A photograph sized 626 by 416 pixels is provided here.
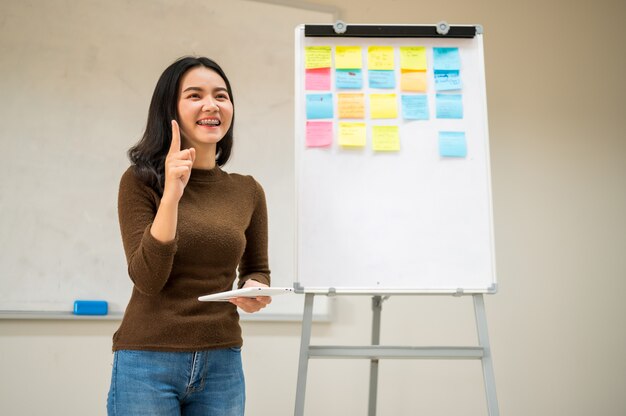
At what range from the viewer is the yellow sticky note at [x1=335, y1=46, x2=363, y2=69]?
5.83 ft

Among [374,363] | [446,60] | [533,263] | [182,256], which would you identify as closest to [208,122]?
[182,256]

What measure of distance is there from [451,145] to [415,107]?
15 cm

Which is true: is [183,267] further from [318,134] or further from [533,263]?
[533,263]

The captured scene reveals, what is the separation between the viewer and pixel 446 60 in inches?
70.7

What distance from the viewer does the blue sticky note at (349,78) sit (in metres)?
1.77

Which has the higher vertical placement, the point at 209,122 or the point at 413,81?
the point at 413,81

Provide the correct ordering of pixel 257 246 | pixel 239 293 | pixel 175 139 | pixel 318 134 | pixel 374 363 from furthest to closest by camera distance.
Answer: pixel 374 363, pixel 318 134, pixel 257 246, pixel 175 139, pixel 239 293

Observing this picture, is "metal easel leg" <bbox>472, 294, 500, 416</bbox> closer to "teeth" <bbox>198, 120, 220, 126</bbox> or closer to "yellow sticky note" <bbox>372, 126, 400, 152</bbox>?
"yellow sticky note" <bbox>372, 126, 400, 152</bbox>

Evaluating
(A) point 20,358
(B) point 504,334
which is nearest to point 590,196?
(B) point 504,334

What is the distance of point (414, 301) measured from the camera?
2.82m

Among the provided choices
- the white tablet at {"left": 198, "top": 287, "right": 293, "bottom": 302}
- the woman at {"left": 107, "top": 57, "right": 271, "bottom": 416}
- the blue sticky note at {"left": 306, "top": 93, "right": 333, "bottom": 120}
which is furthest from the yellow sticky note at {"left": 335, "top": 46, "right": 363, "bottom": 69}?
the white tablet at {"left": 198, "top": 287, "right": 293, "bottom": 302}

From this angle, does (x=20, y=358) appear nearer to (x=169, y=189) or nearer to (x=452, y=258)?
(x=169, y=189)

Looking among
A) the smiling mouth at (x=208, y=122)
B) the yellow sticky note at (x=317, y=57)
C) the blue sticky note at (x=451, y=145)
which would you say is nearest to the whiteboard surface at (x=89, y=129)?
the yellow sticky note at (x=317, y=57)

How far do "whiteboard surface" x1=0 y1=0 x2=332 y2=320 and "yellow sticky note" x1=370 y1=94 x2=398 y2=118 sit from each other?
0.95m
